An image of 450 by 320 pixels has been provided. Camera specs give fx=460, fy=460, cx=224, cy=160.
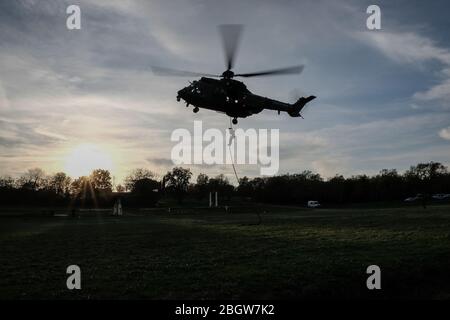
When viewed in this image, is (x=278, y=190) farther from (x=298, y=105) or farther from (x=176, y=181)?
(x=298, y=105)

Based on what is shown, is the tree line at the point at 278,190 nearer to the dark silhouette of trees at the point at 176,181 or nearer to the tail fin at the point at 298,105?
the dark silhouette of trees at the point at 176,181

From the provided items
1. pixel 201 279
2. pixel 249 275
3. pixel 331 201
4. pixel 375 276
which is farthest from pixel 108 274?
pixel 331 201

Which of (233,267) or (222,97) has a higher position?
(222,97)

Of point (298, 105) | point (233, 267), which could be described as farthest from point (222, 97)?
point (233, 267)

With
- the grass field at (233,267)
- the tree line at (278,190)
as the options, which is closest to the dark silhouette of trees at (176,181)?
the tree line at (278,190)

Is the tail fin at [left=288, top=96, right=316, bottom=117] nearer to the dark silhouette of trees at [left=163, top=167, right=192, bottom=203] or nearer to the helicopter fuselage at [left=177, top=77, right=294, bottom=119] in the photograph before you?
the helicopter fuselage at [left=177, top=77, right=294, bottom=119]

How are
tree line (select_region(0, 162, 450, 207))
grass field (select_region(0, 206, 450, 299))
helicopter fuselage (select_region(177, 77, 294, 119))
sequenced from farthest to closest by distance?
tree line (select_region(0, 162, 450, 207))
helicopter fuselage (select_region(177, 77, 294, 119))
grass field (select_region(0, 206, 450, 299))

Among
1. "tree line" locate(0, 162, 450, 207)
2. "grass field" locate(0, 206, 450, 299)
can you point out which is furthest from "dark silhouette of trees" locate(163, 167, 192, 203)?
"grass field" locate(0, 206, 450, 299)

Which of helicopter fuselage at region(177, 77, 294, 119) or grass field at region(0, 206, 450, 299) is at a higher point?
helicopter fuselage at region(177, 77, 294, 119)

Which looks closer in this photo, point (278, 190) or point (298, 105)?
point (298, 105)

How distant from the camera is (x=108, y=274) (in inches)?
923

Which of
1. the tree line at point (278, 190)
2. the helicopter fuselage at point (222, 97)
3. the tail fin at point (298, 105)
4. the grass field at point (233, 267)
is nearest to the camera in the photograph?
the grass field at point (233, 267)
